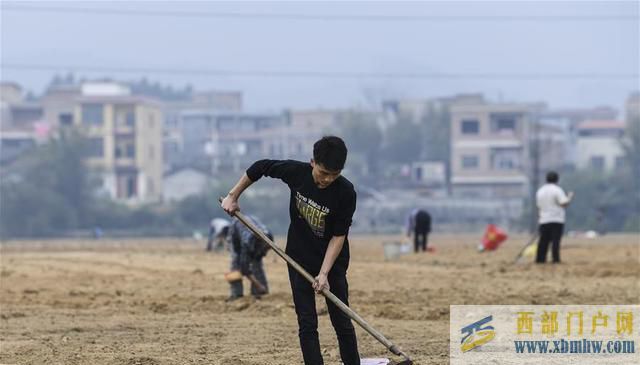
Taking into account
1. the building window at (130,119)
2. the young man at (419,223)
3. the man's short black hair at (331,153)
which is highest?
the building window at (130,119)

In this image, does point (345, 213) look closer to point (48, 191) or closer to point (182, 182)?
point (48, 191)

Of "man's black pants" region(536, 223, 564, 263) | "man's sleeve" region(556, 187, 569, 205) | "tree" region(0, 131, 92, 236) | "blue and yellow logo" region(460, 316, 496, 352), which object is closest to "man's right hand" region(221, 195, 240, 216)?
"blue and yellow logo" region(460, 316, 496, 352)

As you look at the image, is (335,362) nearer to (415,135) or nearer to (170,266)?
(170,266)

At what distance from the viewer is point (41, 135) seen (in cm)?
10312

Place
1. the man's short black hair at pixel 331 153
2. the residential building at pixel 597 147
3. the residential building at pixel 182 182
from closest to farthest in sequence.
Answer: the man's short black hair at pixel 331 153
the residential building at pixel 182 182
the residential building at pixel 597 147

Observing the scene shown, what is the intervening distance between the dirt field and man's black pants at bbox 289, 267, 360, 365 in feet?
4.04

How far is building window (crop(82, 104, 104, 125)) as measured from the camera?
324 ft

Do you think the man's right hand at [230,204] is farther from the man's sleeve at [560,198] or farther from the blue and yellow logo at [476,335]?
the man's sleeve at [560,198]

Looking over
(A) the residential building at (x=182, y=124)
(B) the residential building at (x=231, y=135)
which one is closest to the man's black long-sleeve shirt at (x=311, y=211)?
(A) the residential building at (x=182, y=124)

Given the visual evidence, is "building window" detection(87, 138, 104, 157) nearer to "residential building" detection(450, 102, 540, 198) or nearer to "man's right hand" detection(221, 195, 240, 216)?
"residential building" detection(450, 102, 540, 198)

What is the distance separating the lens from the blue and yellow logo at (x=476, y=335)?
11.7m

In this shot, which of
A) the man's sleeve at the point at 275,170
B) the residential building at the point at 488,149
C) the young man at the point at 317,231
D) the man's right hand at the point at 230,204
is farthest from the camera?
the residential building at the point at 488,149

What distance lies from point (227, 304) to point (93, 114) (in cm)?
8438

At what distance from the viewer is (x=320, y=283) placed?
372 inches
